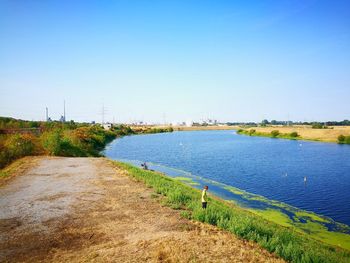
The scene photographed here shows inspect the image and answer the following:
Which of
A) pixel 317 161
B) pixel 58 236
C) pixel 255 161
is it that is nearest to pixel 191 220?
pixel 58 236

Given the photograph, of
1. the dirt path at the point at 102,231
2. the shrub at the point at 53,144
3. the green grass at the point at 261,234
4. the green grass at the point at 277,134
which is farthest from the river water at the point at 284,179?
the green grass at the point at 277,134

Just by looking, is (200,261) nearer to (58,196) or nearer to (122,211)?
(122,211)

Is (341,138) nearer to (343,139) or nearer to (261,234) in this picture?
(343,139)

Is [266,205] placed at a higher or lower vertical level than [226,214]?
lower

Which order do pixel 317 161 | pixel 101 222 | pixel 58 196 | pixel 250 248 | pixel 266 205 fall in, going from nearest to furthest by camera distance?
1. pixel 250 248
2. pixel 101 222
3. pixel 58 196
4. pixel 266 205
5. pixel 317 161

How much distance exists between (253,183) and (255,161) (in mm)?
18294

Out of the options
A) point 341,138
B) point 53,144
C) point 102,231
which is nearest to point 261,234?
point 102,231

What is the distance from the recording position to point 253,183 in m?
34.0

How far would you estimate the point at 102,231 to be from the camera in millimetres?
11992

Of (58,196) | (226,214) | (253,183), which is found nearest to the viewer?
(226,214)

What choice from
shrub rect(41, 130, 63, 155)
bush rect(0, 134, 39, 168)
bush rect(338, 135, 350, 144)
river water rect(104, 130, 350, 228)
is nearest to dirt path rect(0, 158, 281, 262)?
river water rect(104, 130, 350, 228)

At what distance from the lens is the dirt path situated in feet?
32.5

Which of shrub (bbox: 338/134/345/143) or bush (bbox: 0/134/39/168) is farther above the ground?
bush (bbox: 0/134/39/168)

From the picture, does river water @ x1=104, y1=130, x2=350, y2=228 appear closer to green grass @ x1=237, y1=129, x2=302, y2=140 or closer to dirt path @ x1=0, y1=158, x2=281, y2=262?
dirt path @ x1=0, y1=158, x2=281, y2=262
